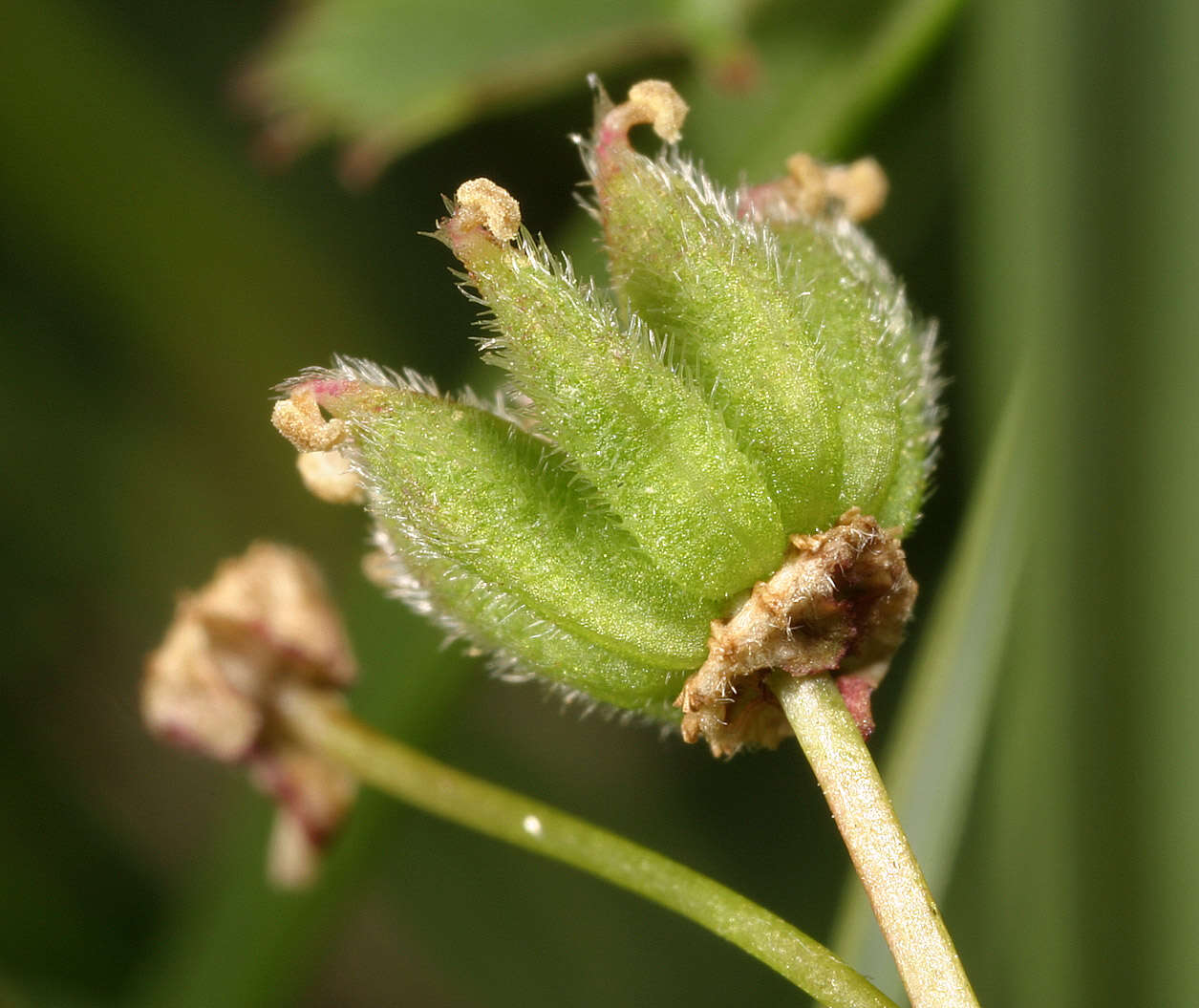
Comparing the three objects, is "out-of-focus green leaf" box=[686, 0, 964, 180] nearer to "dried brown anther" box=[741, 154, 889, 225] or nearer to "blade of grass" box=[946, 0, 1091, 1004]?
"blade of grass" box=[946, 0, 1091, 1004]

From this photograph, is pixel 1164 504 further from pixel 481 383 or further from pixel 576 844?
pixel 481 383

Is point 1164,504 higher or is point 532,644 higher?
point 1164,504

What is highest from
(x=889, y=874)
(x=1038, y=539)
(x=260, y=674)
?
(x=1038, y=539)

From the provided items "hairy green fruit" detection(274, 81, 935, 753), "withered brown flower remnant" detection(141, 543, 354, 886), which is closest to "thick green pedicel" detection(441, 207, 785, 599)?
"hairy green fruit" detection(274, 81, 935, 753)

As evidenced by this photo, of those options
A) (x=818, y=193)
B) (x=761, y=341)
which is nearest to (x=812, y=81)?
(x=818, y=193)

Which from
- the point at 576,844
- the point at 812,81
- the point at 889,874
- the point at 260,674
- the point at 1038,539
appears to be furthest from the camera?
the point at 812,81

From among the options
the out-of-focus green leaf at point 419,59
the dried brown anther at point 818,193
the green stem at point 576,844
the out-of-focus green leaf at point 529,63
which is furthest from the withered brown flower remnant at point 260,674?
the out-of-focus green leaf at point 419,59
